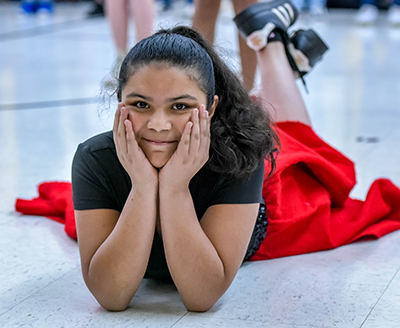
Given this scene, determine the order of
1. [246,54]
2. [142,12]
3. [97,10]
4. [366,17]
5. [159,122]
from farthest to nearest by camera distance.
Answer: [97,10], [366,17], [142,12], [246,54], [159,122]

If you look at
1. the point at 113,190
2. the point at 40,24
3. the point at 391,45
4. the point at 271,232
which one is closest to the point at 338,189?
the point at 271,232

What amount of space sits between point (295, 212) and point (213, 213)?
359 mm

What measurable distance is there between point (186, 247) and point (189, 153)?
0.16 metres

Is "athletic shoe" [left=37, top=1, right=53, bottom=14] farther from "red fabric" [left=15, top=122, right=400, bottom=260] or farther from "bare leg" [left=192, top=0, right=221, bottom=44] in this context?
"red fabric" [left=15, top=122, right=400, bottom=260]

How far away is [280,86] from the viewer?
1822 mm

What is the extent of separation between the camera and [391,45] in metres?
5.26

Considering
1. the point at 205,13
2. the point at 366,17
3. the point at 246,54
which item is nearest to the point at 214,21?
the point at 205,13

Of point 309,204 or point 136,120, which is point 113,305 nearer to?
point 136,120

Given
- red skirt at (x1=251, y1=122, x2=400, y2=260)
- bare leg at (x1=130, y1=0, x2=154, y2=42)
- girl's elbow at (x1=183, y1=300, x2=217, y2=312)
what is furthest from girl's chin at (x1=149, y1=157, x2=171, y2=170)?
bare leg at (x1=130, y1=0, x2=154, y2=42)

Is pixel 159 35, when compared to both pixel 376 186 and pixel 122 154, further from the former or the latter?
pixel 376 186

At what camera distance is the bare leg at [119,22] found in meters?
3.06

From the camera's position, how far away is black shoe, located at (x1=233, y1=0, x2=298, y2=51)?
1.86 m

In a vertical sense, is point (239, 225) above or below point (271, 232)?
above

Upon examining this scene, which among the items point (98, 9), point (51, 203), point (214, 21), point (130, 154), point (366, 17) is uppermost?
point (214, 21)
